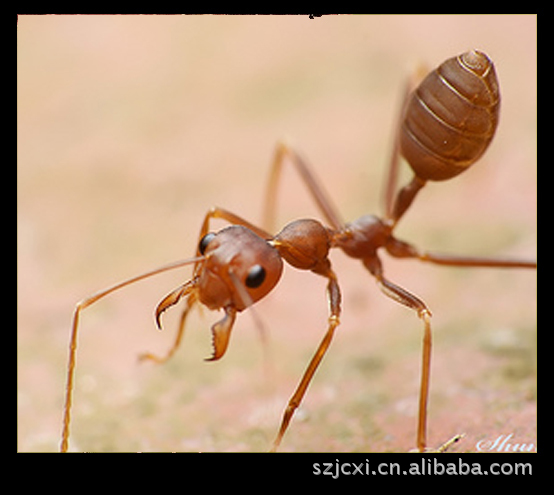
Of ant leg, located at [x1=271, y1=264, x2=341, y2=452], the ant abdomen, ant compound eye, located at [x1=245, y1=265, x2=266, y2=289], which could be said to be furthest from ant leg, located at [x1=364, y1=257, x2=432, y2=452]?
ant compound eye, located at [x1=245, y1=265, x2=266, y2=289]

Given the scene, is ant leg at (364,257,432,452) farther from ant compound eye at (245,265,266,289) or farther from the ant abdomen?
ant compound eye at (245,265,266,289)

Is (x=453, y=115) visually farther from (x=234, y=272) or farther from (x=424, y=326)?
(x=234, y=272)

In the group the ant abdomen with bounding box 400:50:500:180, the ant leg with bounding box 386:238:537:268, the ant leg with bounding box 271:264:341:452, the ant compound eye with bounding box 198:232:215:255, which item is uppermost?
the ant abdomen with bounding box 400:50:500:180

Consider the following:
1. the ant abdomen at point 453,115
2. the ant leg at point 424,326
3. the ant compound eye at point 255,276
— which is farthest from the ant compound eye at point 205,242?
the ant abdomen at point 453,115

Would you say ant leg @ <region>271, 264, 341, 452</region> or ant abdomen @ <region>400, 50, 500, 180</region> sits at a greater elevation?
ant abdomen @ <region>400, 50, 500, 180</region>

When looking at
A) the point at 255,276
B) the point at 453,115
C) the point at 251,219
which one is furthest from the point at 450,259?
the point at 251,219

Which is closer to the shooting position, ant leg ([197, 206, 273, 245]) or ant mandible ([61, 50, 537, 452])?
ant mandible ([61, 50, 537, 452])

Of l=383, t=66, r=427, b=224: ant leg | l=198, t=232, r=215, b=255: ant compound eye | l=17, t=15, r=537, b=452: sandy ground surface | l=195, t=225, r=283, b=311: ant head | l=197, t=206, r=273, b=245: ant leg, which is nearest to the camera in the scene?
l=195, t=225, r=283, b=311: ant head

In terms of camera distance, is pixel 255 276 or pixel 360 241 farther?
pixel 360 241

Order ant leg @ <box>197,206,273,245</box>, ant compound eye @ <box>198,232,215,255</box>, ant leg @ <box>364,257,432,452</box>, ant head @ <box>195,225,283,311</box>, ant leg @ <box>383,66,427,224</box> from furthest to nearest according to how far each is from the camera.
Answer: ant leg @ <box>383,66,427,224</box>
ant leg @ <box>197,206,273,245</box>
ant compound eye @ <box>198,232,215,255</box>
ant head @ <box>195,225,283,311</box>
ant leg @ <box>364,257,432,452</box>
